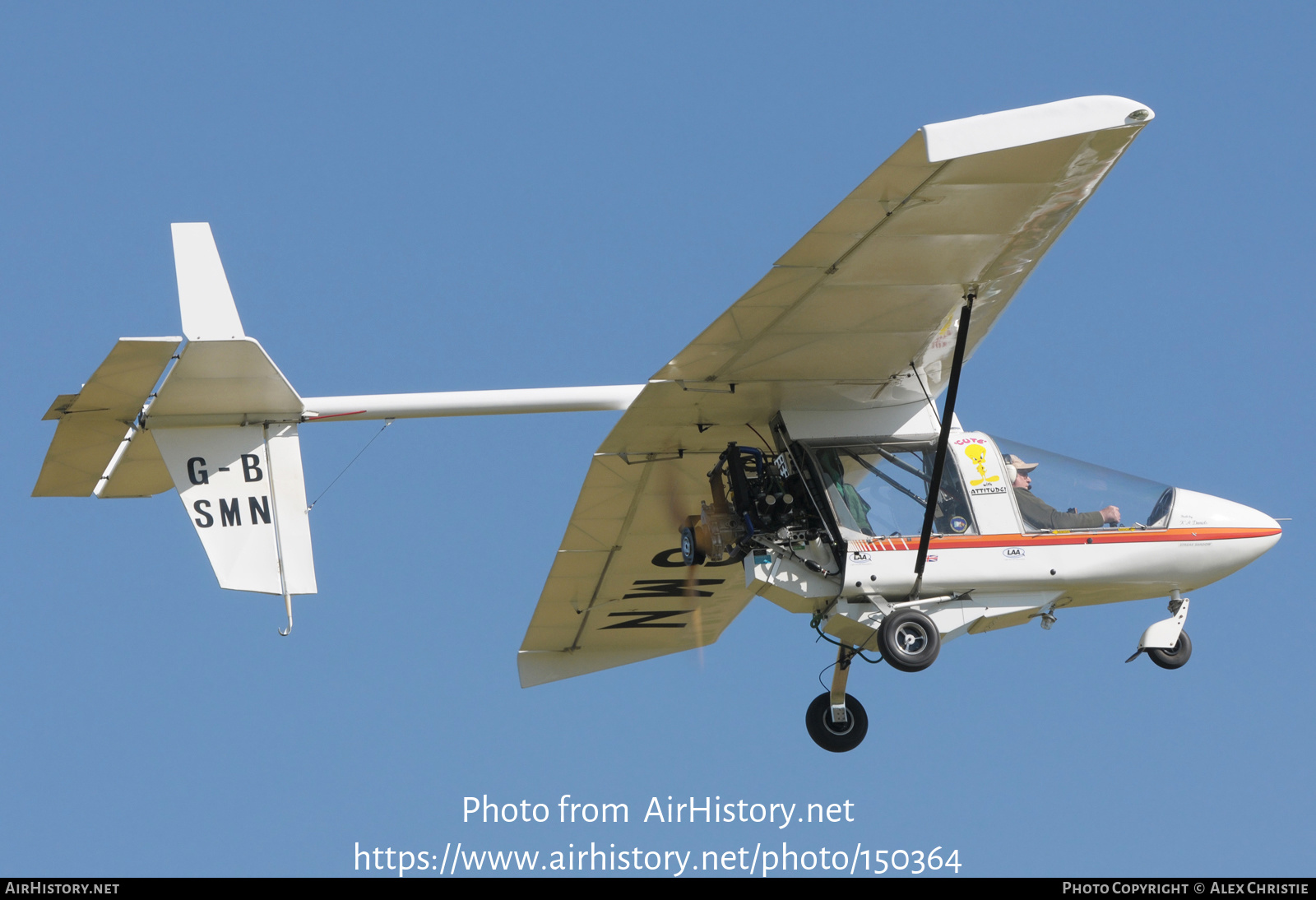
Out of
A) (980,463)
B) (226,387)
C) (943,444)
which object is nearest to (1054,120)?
(943,444)

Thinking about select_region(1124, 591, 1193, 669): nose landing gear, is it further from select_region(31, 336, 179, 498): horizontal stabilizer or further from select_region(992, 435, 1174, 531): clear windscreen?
select_region(31, 336, 179, 498): horizontal stabilizer

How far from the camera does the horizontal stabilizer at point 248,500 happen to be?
1580 centimetres

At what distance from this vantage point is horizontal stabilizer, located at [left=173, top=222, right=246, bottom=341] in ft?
49.5

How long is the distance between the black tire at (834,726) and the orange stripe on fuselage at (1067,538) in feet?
10.6

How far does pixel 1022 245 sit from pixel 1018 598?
400 cm

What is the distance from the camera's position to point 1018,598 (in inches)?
638

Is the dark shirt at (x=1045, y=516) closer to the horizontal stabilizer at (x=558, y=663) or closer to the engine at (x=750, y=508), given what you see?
the engine at (x=750, y=508)

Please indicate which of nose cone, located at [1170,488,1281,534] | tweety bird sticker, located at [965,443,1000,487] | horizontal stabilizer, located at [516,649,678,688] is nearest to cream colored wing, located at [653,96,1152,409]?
tweety bird sticker, located at [965,443,1000,487]

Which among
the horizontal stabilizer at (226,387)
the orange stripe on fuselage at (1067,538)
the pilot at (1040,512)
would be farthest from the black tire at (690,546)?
the horizontal stabilizer at (226,387)

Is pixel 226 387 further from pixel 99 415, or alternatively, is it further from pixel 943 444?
pixel 943 444

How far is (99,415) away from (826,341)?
748 cm

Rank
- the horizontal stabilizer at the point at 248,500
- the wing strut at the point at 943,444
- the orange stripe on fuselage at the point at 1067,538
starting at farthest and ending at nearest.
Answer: the orange stripe on fuselage at the point at 1067,538
the horizontal stabilizer at the point at 248,500
the wing strut at the point at 943,444

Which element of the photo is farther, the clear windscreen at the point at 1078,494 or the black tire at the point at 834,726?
the black tire at the point at 834,726

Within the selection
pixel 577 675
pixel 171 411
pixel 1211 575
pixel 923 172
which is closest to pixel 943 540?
pixel 1211 575
